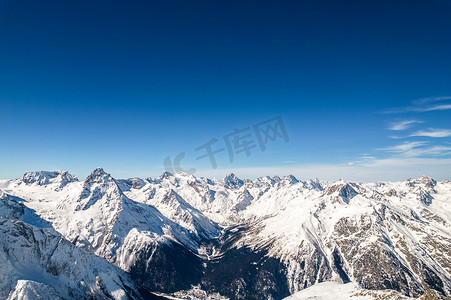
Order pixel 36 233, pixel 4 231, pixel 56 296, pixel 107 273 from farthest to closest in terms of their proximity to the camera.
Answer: pixel 107 273, pixel 36 233, pixel 4 231, pixel 56 296

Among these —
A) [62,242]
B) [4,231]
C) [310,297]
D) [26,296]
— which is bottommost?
[310,297]

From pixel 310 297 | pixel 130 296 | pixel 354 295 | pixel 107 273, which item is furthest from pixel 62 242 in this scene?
pixel 354 295

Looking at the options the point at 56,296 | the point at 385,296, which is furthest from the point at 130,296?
the point at 385,296

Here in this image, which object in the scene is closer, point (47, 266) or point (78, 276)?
point (47, 266)

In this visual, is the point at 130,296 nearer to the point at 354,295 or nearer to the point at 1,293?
the point at 1,293

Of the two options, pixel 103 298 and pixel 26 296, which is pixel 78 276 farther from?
pixel 26 296

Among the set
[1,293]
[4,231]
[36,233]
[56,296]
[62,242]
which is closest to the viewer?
[1,293]

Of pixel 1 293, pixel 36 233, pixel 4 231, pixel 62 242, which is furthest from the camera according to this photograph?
pixel 62 242

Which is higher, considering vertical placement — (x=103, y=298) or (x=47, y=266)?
(x=47, y=266)

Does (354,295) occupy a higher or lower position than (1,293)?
lower
